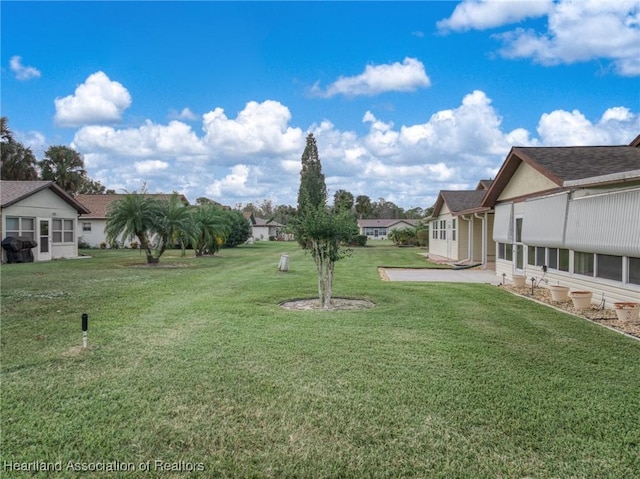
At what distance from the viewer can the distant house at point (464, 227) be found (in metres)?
18.9

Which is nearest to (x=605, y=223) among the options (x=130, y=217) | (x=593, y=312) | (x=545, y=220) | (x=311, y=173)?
(x=593, y=312)

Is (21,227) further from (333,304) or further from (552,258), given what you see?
(552,258)

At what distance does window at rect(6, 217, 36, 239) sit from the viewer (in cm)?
1981

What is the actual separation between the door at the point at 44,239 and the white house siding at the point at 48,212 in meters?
0.08

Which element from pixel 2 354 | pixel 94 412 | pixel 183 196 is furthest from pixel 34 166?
pixel 94 412

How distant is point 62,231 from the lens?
2269 centimetres

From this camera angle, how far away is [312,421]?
3719 millimetres

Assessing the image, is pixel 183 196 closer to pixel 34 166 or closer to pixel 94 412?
pixel 34 166

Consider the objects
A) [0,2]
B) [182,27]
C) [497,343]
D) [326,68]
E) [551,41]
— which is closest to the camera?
[497,343]

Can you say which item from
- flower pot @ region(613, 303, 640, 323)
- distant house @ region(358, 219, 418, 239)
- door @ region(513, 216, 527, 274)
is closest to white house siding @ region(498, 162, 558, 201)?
→ door @ region(513, 216, 527, 274)

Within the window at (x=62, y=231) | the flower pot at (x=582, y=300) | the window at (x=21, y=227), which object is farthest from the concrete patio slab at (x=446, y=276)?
the window at (x=62, y=231)

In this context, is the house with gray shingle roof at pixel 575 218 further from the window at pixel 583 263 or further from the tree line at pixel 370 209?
the tree line at pixel 370 209

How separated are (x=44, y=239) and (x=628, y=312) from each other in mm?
22961

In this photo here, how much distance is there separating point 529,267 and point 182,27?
40.9ft
